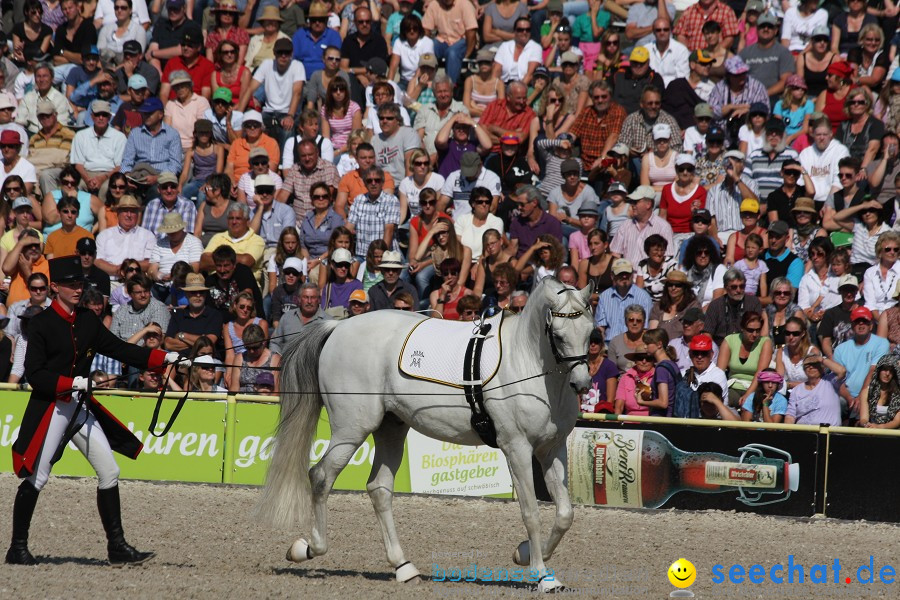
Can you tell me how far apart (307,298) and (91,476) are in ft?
9.22

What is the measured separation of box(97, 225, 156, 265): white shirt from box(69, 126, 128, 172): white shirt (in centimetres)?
199

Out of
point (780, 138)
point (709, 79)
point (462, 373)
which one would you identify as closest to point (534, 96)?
point (709, 79)

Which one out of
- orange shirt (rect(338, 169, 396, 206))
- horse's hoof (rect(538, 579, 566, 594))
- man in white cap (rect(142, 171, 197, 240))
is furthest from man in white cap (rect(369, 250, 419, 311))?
horse's hoof (rect(538, 579, 566, 594))

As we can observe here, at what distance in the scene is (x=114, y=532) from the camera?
901cm

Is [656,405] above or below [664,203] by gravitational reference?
below

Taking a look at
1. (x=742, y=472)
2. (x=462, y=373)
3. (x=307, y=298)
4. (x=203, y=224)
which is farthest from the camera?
(x=203, y=224)

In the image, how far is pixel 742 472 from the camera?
1182 centimetres

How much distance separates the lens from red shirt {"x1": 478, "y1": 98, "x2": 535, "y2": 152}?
1662 cm

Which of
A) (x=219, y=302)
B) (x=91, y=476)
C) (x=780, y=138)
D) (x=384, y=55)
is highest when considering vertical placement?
(x=384, y=55)

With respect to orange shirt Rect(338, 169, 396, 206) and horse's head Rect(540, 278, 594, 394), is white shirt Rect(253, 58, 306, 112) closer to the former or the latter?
orange shirt Rect(338, 169, 396, 206)

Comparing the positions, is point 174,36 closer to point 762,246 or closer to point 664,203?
point 664,203

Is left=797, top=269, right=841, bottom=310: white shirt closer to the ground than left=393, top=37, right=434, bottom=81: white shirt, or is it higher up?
closer to the ground

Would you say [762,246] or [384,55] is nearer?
[762,246]

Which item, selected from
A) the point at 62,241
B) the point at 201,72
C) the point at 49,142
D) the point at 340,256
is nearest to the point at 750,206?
the point at 340,256
